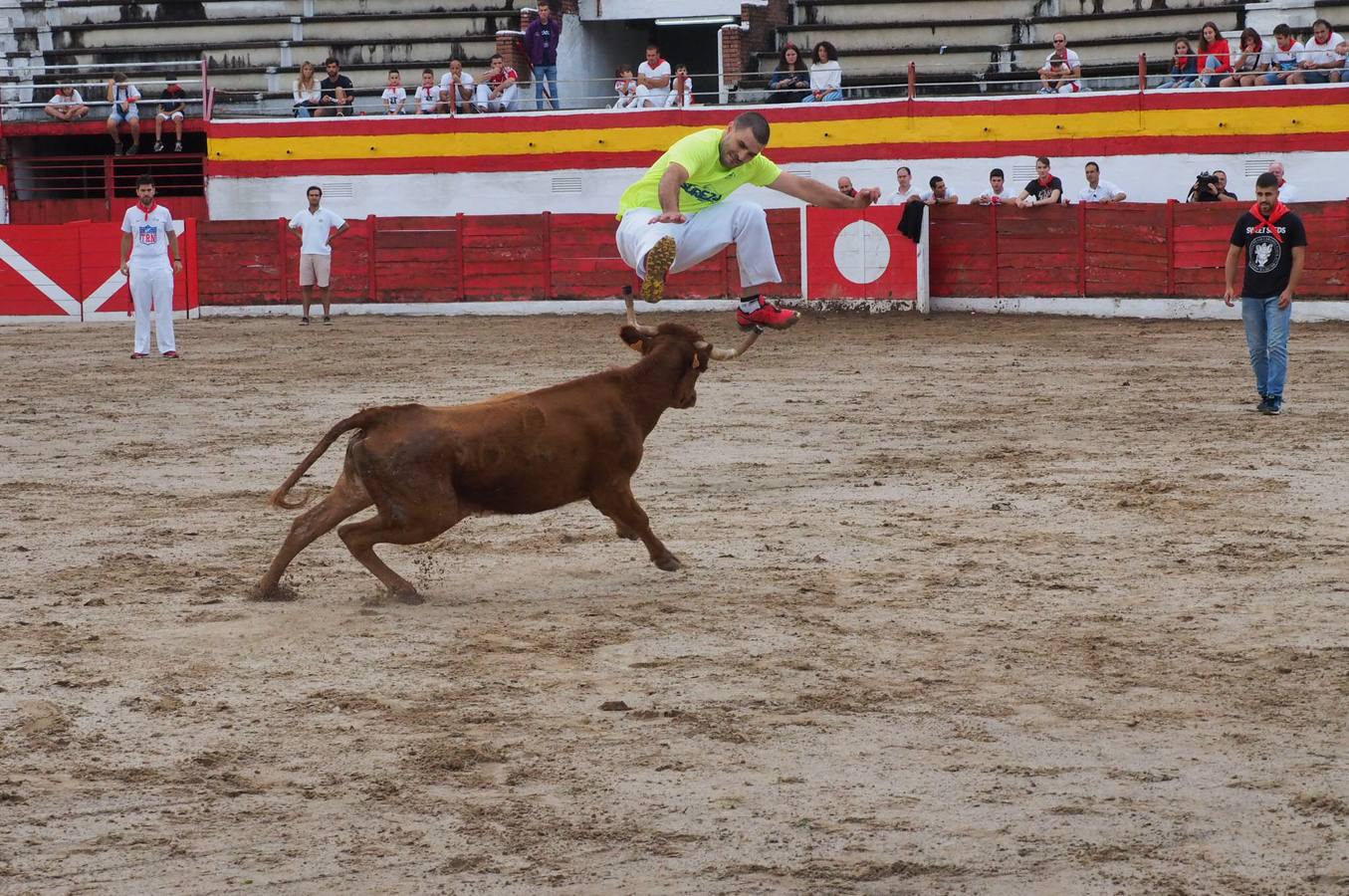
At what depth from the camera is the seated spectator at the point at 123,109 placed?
75.3ft

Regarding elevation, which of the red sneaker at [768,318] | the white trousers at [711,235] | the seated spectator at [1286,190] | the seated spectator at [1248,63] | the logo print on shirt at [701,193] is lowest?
the red sneaker at [768,318]

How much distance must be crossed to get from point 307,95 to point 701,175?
16.0 m

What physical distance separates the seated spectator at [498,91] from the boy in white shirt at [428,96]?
57 cm

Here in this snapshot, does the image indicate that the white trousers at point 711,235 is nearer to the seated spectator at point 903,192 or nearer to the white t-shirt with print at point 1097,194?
the seated spectator at point 903,192

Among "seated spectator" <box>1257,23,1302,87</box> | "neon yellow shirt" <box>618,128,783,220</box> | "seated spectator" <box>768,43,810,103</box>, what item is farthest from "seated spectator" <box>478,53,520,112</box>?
"neon yellow shirt" <box>618,128,783,220</box>

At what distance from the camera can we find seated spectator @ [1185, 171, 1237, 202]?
18.1 metres

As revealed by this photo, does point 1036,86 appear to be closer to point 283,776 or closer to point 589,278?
point 589,278

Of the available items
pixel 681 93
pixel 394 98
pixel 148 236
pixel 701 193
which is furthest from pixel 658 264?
pixel 394 98

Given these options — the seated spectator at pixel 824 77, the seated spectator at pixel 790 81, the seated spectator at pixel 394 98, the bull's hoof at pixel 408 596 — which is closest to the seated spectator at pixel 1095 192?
the seated spectator at pixel 824 77

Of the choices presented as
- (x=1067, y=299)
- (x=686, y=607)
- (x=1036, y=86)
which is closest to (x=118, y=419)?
(x=686, y=607)

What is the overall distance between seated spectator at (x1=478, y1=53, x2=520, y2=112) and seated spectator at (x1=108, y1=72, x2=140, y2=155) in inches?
179

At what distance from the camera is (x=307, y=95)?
22.8 metres

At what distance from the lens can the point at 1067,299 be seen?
61.5ft

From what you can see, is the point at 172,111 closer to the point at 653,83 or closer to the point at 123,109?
the point at 123,109
